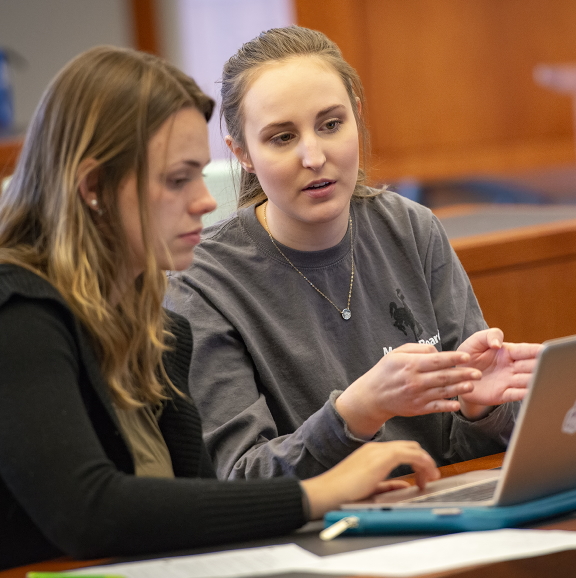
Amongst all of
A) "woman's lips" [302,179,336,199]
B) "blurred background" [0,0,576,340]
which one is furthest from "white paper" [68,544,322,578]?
"blurred background" [0,0,576,340]

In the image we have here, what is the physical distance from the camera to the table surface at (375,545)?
32.4 inches

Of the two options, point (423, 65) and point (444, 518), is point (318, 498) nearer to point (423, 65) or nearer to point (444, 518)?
point (444, 518)

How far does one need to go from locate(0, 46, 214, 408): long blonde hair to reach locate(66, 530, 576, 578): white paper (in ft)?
0.87

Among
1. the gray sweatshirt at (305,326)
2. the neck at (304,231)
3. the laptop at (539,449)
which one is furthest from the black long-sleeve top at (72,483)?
the neck at (304,231)

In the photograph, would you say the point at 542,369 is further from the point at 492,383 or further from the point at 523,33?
the point at 523,33

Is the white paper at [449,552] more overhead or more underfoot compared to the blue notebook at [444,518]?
more overhead

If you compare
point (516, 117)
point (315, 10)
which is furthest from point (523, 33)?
point (315, 10)

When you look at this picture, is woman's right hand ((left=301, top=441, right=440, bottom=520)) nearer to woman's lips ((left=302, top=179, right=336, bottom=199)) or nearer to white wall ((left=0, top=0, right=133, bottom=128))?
woman's lips ((left=302, top=179, right=336, bottom=199))

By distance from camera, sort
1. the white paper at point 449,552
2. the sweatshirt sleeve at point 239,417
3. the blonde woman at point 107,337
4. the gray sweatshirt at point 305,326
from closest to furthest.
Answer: the white paper at point 449,552 → the blonde woman at point 107,337 → the sweatshirt sleeve at point 239,417 → the gray sweatshirt at point 305,326

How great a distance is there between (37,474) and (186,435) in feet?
1.06

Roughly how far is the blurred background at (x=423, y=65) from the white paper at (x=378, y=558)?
2979 mm

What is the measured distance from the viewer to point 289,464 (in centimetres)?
128

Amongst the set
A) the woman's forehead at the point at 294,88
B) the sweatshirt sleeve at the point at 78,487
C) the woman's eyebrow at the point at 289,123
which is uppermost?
the woman's forehead at the point at 294,88

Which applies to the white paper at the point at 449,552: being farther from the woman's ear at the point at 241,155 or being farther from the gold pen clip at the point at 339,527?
the woman's ear at the point at 241,155
